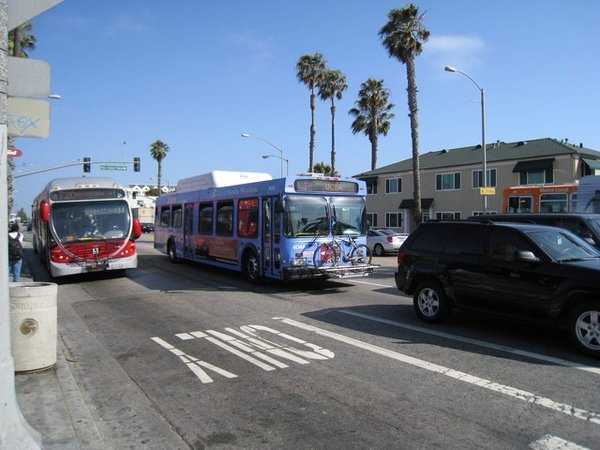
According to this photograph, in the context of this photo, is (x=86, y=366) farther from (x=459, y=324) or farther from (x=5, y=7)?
(x=459, y=324)

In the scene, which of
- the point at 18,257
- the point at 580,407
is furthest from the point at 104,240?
the point at 580,407

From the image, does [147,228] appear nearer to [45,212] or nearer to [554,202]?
[45,212]

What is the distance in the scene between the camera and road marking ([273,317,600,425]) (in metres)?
4.78

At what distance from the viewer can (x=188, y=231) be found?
18875mm

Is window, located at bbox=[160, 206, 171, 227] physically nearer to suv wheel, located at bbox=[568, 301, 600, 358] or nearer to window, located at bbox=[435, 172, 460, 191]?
suv wheel, located at bbox=[568, 301, 600, 358]

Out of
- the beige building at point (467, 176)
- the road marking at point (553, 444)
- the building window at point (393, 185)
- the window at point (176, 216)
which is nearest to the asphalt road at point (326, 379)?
the road marking at point (553, 444)

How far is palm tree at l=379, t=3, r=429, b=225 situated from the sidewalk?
84.8ft

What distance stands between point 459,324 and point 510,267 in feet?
5.17

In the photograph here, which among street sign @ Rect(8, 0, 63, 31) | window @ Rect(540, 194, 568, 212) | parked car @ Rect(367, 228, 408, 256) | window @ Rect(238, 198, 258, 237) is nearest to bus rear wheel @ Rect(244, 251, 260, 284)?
window @ Rect(238, 198, 258, 237)

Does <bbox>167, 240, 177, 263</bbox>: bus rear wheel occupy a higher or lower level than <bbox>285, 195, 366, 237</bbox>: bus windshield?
lower

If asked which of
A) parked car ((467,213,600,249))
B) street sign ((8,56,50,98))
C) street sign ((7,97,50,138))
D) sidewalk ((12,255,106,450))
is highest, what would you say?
street sign ((8,56,50,98))

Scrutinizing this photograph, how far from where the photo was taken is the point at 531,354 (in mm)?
6676

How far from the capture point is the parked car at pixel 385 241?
26.7 metres

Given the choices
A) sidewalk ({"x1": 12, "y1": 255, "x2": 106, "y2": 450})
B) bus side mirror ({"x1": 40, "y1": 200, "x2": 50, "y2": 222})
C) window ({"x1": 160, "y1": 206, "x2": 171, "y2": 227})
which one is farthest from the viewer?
window ({"x1": 160, "y1": 206, "x2": 171, "y2": 227})
